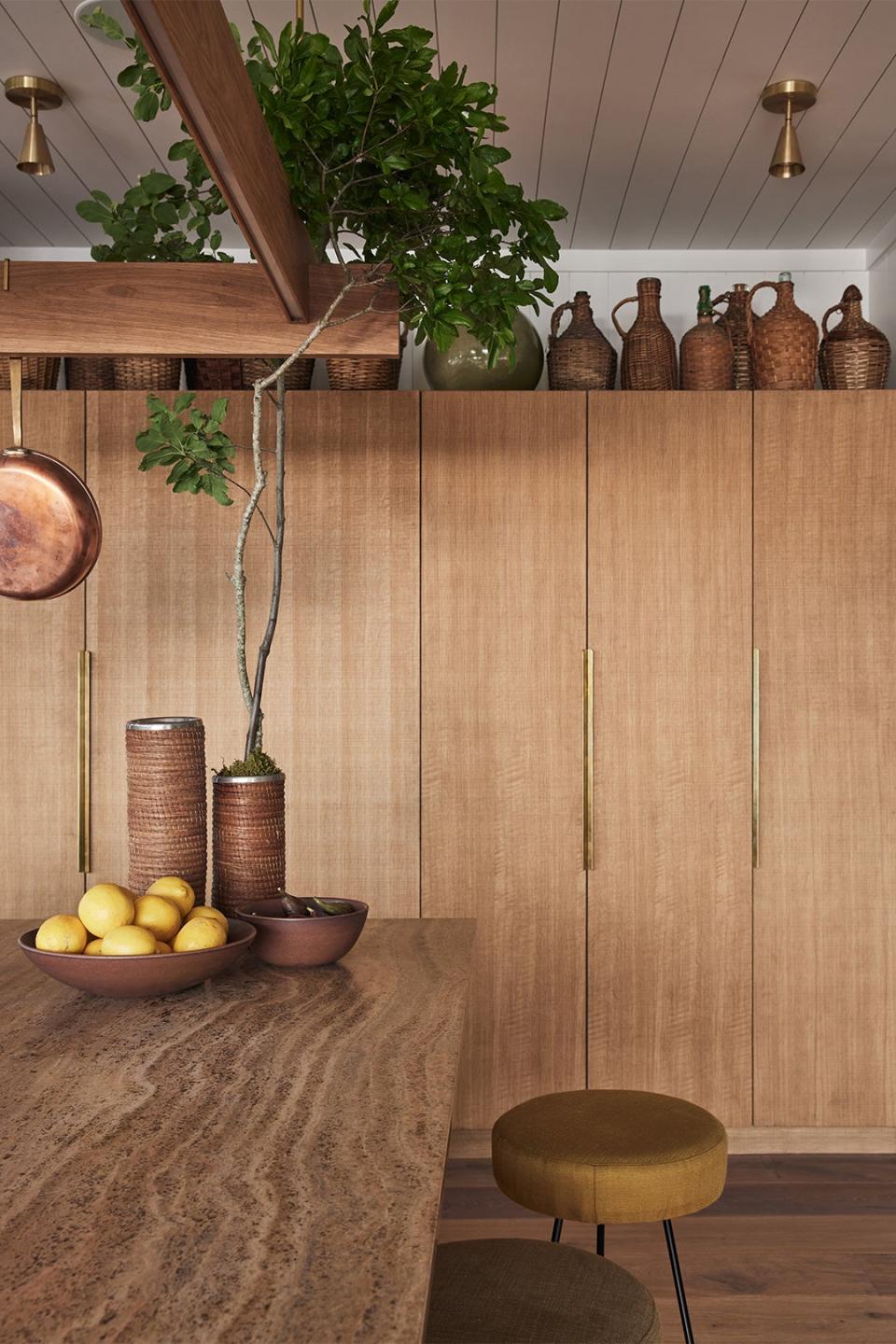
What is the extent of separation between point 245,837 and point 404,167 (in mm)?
1085

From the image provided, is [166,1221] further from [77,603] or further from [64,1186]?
[77,603]

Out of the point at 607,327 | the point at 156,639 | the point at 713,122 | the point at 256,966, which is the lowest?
the point at 256,966

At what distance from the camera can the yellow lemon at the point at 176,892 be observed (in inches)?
64.5

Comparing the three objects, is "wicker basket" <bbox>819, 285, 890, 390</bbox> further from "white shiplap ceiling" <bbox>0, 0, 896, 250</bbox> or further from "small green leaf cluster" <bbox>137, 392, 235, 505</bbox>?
"small green leaf cluster" <bbox>137, 392, 235, 505</bbox>

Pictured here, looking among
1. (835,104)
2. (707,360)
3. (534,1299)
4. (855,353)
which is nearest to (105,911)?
(534,1299)

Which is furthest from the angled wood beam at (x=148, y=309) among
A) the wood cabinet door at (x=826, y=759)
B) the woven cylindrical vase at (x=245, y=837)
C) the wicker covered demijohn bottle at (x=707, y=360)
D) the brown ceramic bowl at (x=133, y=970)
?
the wood cabinet door at (x=826, y=759)

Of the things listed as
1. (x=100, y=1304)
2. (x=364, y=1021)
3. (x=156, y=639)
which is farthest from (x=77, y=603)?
(x=100, y=1304)

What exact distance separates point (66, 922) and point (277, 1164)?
64cm

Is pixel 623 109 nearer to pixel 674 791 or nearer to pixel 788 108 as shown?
pixel 788 108

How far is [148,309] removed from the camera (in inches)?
74.7

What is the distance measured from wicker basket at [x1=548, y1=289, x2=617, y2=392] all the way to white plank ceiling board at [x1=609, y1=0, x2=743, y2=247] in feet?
1.11

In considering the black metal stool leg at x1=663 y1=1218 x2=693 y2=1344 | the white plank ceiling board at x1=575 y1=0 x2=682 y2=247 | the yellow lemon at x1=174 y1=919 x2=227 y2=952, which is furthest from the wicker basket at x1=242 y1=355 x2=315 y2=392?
the black metal stool leg at x1=663 y1=1218 x2=693 y2=1344

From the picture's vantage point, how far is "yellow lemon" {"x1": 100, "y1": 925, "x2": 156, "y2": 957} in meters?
1.49

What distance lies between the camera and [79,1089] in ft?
3.92
